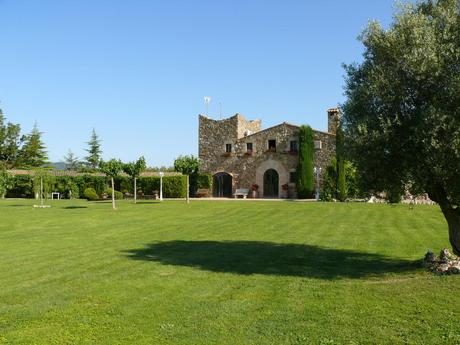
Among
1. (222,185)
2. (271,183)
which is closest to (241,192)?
(222,185)

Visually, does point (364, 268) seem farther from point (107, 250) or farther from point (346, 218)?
point (346, 218)

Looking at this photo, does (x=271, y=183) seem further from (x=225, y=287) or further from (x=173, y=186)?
(x=225, y=287)

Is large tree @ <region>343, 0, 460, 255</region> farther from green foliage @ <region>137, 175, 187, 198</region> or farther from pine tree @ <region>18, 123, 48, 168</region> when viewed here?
pine tree @ <region>18, 123, 48, 168</region>

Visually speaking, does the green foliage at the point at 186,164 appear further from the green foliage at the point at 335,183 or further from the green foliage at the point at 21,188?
the green foliage at the point at 21,188

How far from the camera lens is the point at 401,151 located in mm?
8797

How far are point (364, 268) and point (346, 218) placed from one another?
981 centimetres

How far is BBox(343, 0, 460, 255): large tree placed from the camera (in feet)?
27.1

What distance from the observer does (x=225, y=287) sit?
8320 mm

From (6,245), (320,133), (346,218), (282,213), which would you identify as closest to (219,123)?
(320,133)

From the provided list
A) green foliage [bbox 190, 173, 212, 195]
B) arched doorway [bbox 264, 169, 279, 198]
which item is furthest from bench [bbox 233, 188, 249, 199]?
green foliage [bbox 190, 173, 212, 195]

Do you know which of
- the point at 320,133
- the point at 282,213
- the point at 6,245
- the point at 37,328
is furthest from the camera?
the point at 320,133

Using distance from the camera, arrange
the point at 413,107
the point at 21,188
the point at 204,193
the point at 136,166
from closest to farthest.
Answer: the point at 413,107 → the point at 136,166 → the point at 204,193 → the point at 21,188

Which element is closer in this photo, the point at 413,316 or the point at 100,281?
the point at 413,316

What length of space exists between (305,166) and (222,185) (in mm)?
7695
